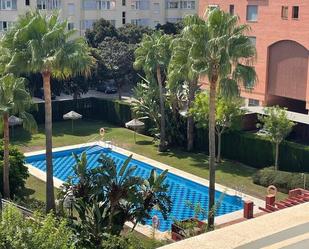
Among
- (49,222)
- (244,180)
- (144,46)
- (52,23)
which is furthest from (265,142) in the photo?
(49,222)

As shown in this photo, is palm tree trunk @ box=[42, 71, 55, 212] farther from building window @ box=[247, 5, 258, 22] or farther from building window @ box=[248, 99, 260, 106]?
building window @ box=[247, 5, 258, 22]

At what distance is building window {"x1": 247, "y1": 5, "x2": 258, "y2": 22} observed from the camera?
45.7 metres

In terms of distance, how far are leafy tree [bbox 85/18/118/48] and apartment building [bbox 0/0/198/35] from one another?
2.63 meters

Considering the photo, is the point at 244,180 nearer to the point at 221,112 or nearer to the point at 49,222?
the point at 221,112

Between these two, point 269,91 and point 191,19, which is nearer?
point 191,19

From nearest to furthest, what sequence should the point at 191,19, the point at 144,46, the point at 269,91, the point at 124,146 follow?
the point at 191,19 < the point at 144,46 < the point at 124,146 < the point at 269,91

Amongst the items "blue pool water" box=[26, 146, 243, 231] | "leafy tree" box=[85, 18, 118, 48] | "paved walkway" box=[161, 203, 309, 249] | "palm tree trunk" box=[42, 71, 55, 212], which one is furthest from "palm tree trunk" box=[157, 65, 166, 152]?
"leafy tree" box=[85, 18, 118, 48]

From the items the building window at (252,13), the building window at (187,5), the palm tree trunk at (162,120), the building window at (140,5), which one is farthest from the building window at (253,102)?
the building window at (187,5)

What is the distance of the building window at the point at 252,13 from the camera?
4572cm

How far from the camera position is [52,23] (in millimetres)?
24953

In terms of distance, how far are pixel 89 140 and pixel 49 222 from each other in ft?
97.3

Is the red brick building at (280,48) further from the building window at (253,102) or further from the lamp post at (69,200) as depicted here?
the lamp post at (69,200)

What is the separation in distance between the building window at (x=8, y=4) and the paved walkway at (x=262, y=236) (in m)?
49.9

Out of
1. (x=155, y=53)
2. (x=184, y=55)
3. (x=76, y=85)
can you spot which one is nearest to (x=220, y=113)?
(x=155, y=53)
